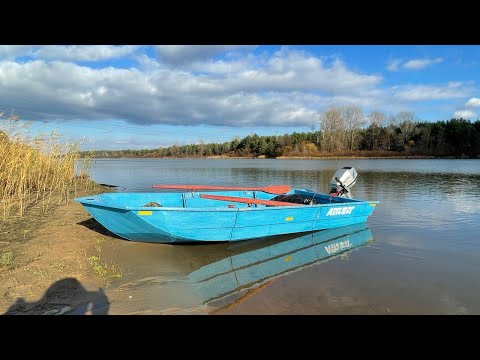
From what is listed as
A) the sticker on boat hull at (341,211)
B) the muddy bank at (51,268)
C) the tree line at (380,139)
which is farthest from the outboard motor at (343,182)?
the tree line at (380,139)

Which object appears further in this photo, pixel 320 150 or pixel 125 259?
pixel 320 150

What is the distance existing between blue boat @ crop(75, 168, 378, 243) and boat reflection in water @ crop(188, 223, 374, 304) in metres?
0.28

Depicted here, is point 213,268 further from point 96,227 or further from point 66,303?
point 96,227

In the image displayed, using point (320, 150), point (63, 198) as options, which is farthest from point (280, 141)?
point (63, 198)

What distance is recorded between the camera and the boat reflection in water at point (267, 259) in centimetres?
570

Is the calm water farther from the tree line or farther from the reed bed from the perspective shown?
the tree line

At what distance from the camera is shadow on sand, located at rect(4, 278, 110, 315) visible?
4.20 m

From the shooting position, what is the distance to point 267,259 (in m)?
7.31

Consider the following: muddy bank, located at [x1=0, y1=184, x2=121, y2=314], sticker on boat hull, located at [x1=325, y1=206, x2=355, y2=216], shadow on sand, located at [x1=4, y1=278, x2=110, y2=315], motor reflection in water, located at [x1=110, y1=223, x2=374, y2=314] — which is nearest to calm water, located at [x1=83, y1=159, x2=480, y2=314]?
motor reflection in water, located at [x1=110, y1=223, x2=374, y2=314]
